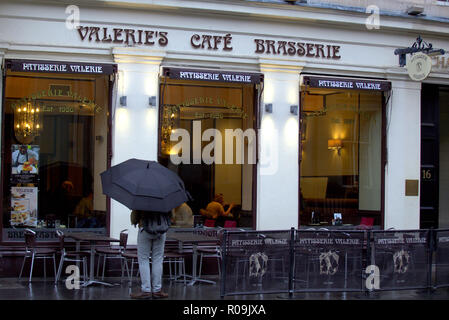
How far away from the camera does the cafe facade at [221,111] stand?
42.4 feet

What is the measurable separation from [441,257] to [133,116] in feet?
19.9

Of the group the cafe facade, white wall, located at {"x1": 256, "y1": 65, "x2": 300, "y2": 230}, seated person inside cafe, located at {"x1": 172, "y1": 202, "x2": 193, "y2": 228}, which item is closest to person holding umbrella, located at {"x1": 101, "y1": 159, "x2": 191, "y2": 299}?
the cafe facade

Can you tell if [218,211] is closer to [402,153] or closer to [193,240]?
[193,240]

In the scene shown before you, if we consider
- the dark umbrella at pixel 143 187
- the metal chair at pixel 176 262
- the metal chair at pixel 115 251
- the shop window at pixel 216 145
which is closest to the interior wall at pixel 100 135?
the metal chair at pixel 115 251

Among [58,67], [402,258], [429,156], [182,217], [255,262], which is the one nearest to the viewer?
[255,262]

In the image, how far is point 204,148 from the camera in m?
14.1

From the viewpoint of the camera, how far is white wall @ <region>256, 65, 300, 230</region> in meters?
14.0

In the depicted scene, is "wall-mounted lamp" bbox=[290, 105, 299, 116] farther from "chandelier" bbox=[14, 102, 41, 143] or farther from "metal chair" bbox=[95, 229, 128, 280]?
"chandelier" bbox=[14, 102, 41, 143]

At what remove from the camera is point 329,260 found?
435 inches

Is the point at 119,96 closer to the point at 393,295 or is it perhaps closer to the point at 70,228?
the point at 70,228

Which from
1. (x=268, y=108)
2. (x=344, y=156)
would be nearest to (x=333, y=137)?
(x=344, y=156)

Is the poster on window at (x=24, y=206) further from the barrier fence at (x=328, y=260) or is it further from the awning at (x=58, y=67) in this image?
the barrier fence at (x=328, y=260)
